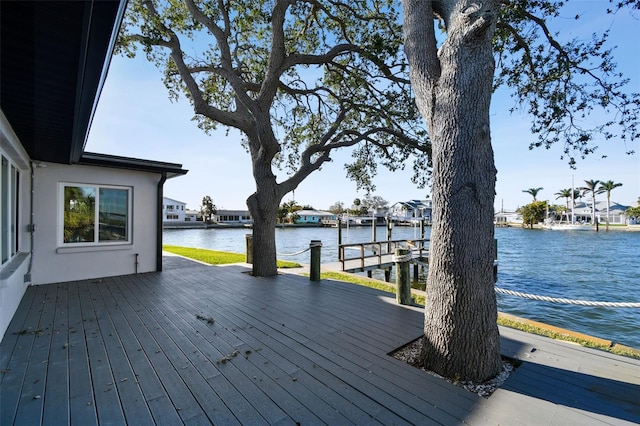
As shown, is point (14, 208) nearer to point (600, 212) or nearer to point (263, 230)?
point (263, 230)

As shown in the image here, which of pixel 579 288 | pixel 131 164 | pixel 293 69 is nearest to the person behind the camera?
pixel 131 164

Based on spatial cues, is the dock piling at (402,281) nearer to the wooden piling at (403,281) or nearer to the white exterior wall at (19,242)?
the wooden piling at (403,281)

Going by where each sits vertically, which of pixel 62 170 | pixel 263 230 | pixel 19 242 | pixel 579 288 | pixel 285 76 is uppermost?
pixel 285 76

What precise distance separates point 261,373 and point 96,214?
19.8ft

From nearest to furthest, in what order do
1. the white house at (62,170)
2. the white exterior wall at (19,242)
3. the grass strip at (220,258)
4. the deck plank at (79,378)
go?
the white house at (62,170)
the deck plank at (79,378)
the white exterior wall at (19,242)
the grass strip at (220,258)

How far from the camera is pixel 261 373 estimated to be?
99.7 inches

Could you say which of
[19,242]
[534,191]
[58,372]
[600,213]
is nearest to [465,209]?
[58,372]

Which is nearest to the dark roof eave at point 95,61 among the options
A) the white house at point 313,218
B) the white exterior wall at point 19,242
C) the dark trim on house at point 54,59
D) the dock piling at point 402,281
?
the dark trim on house at point 54,59

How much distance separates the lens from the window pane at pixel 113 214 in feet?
21.1

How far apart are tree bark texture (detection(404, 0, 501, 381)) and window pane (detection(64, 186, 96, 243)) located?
7.12 meters

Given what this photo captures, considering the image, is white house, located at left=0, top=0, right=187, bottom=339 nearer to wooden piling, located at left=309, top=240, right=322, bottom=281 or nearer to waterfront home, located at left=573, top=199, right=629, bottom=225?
wooden piling, located at left=309, top=240, right=322, bottom=281

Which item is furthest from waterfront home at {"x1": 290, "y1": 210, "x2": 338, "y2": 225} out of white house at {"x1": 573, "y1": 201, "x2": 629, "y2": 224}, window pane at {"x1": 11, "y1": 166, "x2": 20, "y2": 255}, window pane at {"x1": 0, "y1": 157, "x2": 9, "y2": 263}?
window pane at {"x1": 0, "y1": 157, "x2": 9, "y2": 263}

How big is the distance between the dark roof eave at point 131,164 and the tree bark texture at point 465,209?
20.9ft

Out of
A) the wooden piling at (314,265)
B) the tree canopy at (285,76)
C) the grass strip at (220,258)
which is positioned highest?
the tree canopy at (285,76)
